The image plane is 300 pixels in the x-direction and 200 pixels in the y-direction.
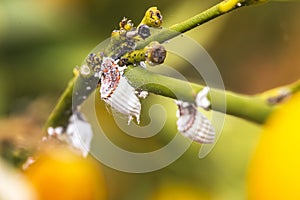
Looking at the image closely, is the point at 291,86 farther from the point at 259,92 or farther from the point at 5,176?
the point at 5,176

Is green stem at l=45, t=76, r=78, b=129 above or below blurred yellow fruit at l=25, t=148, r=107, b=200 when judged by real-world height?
above

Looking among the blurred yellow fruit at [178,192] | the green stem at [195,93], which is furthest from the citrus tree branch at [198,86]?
the blurred yellow fruit at [178,192]

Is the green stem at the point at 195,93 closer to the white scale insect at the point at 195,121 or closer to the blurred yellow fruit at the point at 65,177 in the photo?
the white scale insect at the point at 195,121

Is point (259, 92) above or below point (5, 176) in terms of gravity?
above

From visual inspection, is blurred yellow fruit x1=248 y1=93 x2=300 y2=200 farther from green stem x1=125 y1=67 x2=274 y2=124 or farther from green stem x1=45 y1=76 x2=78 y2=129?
green stem x1=45 y1=76 x2=78 y2=129

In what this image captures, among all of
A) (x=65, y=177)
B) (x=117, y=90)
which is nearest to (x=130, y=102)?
(x=117, y=90)

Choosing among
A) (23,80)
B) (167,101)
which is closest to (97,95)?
(167,101)

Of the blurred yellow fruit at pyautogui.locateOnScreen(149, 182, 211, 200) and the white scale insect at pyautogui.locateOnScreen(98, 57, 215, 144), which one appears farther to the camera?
the blurred yellow fruit at pyautogui.locateOnScreen(149, 182, 211, 200)

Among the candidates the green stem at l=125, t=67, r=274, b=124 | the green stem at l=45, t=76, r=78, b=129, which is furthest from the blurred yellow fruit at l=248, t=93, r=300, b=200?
the green stem at l=45, t=76, r=78, b=129
